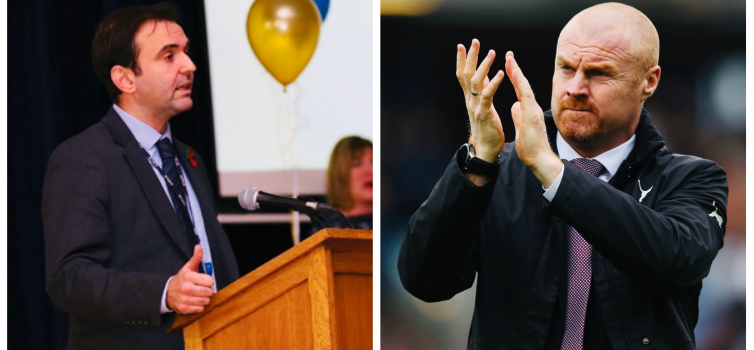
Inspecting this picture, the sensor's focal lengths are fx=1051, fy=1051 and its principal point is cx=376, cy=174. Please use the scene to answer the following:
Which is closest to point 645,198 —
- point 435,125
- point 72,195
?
point 435,125

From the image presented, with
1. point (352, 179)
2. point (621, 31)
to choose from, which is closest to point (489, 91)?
point (621, 31)

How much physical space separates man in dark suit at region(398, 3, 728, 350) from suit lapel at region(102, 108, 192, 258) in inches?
43.6

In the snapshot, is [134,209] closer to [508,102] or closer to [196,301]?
[196,301]

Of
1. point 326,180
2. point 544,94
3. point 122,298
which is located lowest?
point 122,298

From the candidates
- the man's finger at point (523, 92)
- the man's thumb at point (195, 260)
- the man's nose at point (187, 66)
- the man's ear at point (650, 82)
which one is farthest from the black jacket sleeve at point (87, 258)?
the man's ear at point (650, 82)

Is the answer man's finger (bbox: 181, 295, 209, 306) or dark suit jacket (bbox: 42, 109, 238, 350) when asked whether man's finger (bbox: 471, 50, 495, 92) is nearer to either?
man's finger (bbox: 181, 295, 209, 306)

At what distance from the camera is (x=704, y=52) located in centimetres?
416

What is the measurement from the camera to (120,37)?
13.9ft

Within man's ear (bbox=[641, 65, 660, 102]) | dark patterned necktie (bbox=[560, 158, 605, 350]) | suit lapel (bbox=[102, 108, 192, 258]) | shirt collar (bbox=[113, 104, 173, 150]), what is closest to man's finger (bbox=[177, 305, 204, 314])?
suit lapel (bbox=[102, 108, 192, 258])

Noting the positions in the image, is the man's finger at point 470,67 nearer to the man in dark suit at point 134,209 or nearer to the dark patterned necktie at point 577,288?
the dark patterned necktie at point 577,288

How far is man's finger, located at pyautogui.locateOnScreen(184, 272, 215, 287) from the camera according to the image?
3.61 meters

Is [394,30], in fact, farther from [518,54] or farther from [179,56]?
[179,56]

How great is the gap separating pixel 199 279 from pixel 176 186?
1.81 feet

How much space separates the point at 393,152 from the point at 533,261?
1.19 metres
